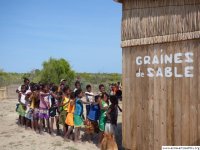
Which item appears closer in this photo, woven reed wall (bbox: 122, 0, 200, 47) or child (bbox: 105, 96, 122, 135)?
woven reed wall (bbox: 122, 0, 200, 47)

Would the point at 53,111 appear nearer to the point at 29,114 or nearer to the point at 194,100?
the point at 29,114

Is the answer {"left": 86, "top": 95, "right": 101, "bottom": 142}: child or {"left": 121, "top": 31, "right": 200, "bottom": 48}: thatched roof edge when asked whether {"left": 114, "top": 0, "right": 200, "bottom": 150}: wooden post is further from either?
{"left": 86, "top": 95, "right": 101, "bottom": 142}: child

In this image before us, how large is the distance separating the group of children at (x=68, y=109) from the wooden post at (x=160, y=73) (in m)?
1.80

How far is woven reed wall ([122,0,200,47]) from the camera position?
25.7 ft

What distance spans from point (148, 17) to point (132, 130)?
2.82 metres

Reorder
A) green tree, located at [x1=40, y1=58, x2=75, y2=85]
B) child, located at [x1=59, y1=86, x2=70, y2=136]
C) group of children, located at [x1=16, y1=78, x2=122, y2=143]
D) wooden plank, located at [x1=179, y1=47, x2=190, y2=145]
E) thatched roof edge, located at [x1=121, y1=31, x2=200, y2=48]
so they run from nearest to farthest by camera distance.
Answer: thatched roof edge, located at [x1=121, y1=31, x2=200, y2=48], wooden plank, located at [x1=179, y1=47, x2=190, y2=145], group of children, located at [x1=16, y1=78, x2=122, y2=143], child, located at [x1=59, y1=86, x2=70, y2=136], green tree, located at [x1=40, y1=58, x2=75, y2=85]

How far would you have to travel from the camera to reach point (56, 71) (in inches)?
1289

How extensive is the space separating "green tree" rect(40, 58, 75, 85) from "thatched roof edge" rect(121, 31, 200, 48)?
23015 millimetres

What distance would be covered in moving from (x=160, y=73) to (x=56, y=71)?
81.6 ft

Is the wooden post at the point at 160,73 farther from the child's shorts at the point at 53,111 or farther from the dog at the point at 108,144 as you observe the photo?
the child's shorts at the point at 53,111

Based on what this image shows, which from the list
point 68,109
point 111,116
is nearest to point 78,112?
point 68,109

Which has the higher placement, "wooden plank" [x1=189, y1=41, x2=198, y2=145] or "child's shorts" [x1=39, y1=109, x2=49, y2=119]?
"wooden plank" [x1=189, y1=41, x2=198, y2=145]

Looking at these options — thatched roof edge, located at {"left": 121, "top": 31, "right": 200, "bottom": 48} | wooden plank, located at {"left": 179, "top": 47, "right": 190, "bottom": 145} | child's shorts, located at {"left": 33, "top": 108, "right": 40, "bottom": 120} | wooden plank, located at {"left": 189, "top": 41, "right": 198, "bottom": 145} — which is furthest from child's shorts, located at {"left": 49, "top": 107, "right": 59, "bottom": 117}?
wooden plank, located at {"left": 189, "top": 41, "right": 198, "bottom": 145}

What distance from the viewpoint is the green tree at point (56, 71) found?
32.3m
